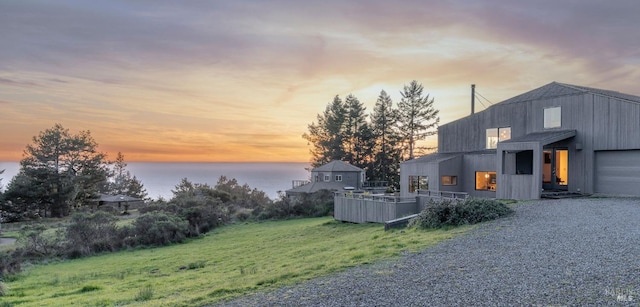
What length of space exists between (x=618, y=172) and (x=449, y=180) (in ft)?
26.9

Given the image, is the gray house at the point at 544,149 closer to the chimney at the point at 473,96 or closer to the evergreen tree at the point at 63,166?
the chimney at the point at 473,96

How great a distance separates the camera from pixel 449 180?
23.2 meters

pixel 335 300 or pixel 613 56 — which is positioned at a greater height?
pixel 613 56

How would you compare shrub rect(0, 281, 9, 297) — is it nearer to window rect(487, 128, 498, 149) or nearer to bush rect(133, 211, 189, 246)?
bush rect(133, 211, 189, 246)

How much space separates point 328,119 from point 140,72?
3117 centimetres

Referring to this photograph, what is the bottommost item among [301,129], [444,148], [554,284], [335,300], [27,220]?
[27,220]

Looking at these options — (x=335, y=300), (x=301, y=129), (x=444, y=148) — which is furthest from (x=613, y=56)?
(x=301, y=129)

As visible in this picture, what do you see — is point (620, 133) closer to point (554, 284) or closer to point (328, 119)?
point (554, 284)

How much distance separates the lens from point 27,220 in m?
35.7

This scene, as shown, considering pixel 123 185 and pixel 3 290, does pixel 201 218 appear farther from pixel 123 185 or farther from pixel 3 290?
pixel 123 185

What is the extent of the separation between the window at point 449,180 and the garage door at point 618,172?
281 inches

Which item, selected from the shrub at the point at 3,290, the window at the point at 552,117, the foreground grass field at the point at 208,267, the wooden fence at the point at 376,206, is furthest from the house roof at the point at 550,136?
the shrub at the point at 3,290

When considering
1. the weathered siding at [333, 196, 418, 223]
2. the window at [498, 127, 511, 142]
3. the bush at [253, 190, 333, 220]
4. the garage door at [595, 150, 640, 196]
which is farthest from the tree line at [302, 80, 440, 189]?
the garage door at [595, 150, 640, 196]

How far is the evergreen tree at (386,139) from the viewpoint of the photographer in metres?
48.8
